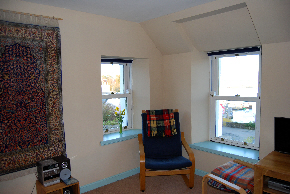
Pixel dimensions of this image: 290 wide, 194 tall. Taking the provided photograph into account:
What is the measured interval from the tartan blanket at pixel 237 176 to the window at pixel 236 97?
912mm

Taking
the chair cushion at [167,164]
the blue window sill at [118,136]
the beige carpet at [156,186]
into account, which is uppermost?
the blue window sill at [118,136]

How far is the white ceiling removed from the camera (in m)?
2.68

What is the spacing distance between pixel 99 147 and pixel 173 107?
1.50 meters

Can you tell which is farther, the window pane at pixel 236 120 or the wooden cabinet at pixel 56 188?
the window pane at pixel 236 120

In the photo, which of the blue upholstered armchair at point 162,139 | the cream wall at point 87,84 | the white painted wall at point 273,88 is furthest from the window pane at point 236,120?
the cream wall at point 87,84

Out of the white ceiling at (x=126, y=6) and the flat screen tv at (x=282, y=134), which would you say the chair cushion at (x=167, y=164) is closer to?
the flat screen tv at (x=282, y=134)

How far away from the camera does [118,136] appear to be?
364cm

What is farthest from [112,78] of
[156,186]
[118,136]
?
[156,186]

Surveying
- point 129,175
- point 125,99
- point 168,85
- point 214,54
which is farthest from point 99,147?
point 214,54

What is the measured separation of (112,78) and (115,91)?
0.24 meters

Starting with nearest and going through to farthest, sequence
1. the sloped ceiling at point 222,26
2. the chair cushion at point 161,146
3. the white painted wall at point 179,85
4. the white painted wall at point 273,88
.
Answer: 1. the sloped ceiling at point 222,26
2. the white painted wall at point 273,88
3. the chair cushion at point 161,146
4. the white painted wall at point 179,85

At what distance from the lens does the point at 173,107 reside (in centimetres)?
404

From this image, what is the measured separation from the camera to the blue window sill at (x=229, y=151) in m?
3.02

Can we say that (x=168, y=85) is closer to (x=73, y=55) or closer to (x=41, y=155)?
(x=73, y=55)
